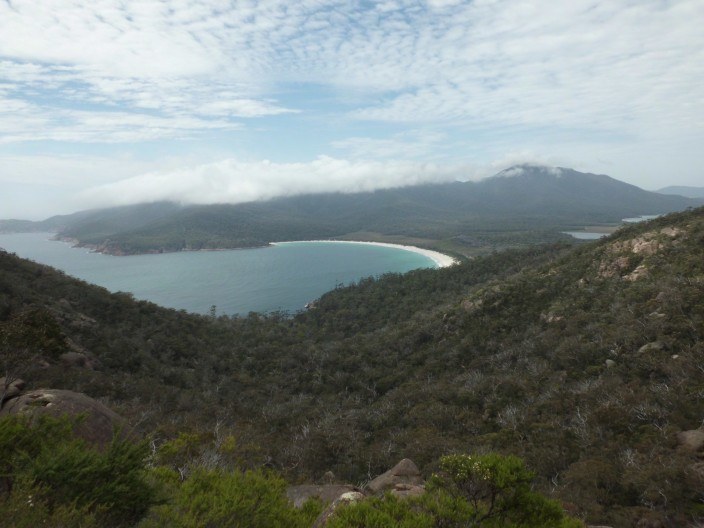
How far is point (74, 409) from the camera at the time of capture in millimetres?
10750

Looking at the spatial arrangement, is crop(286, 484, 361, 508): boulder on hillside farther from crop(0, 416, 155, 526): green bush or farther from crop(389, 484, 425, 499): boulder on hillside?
crop(0, 416, 155, 526): green bush

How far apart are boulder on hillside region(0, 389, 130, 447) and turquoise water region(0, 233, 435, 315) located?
92.0m

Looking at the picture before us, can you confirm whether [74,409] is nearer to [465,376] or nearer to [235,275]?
[465,376]

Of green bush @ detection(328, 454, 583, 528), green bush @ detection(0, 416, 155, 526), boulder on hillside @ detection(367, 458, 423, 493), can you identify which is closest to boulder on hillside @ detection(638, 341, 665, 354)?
boulder on hillside @ detection(367, 458, 423, 493)

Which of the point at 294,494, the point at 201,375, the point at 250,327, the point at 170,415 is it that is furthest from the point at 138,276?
the point at 294,494

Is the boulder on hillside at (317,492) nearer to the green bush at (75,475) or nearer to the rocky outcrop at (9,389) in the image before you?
the green bush at (75,475)

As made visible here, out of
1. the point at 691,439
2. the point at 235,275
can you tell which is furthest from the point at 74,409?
the point at 235,275

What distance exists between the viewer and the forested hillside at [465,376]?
12547mm

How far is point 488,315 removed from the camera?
127 ft

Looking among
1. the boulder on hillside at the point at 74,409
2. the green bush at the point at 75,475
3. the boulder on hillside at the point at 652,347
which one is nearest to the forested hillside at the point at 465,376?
the boulder on hillside at the point at 652,347

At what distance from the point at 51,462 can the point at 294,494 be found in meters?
6.63

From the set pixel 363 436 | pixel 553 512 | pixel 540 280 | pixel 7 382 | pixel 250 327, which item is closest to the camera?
pixel 553 512

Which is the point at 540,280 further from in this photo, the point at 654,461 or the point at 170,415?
the point at 170,415

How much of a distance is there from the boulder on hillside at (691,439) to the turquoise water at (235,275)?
9626 cm
